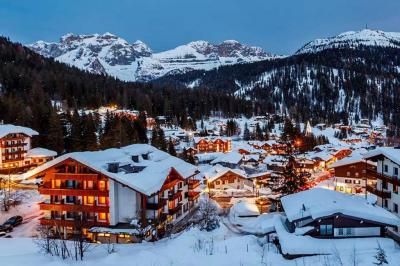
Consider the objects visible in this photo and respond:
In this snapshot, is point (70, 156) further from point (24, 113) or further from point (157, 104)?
point (157, 104)

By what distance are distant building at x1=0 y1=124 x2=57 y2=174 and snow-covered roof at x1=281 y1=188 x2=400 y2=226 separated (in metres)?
56.5

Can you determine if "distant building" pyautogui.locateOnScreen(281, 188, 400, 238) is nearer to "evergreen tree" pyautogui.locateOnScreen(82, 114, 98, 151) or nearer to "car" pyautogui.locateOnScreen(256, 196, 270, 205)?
"car" pyautogui.locateOnScreen(256, 196, 270, 205)

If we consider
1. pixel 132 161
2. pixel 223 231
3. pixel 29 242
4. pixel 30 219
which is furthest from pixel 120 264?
pixel 30 219

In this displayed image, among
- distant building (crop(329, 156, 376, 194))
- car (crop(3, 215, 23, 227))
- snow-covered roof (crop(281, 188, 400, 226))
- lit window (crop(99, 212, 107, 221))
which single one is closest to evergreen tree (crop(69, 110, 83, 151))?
car (crop(3, 215, 23, 227))

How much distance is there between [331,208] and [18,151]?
211 feet

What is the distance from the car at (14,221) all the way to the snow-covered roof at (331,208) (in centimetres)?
2837

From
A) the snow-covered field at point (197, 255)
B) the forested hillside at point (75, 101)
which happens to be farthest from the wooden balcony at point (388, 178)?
the forested hillside at point (75, 101)

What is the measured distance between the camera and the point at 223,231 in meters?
39.2

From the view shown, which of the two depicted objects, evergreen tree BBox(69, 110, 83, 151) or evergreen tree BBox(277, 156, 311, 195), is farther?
evergreen tree BBox(69, 110, 83, 151)

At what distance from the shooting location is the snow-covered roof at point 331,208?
2953 cm

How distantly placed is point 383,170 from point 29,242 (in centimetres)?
3398

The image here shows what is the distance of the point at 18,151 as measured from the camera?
75.2m

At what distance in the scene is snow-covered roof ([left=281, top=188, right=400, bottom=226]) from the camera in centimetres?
2953

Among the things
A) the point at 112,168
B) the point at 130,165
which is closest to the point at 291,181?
the point at 130,165
